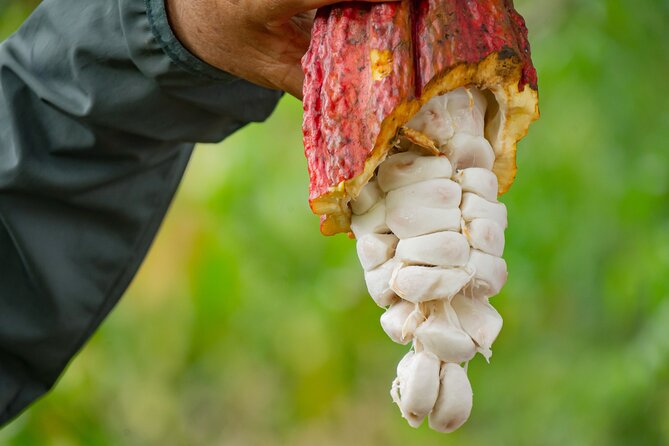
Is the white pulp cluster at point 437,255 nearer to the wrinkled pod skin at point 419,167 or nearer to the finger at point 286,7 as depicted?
the wrinkled pod skin at point 419,167

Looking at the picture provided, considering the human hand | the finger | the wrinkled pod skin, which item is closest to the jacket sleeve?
the human hand

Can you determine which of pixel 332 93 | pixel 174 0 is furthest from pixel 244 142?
pixel 332 93

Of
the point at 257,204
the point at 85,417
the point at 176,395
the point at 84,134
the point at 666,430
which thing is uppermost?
the point at 84,134

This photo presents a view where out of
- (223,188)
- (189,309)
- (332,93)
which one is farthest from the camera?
(189,309)

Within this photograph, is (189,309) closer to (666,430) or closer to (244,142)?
(244,142)

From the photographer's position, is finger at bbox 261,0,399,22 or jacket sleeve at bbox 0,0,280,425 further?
jacket sleeve at bbox 0,0,280,425

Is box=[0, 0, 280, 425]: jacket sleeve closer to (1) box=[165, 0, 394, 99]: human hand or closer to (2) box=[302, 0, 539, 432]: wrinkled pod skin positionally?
(1) box=[165, 0, 394, 99]: human hand
